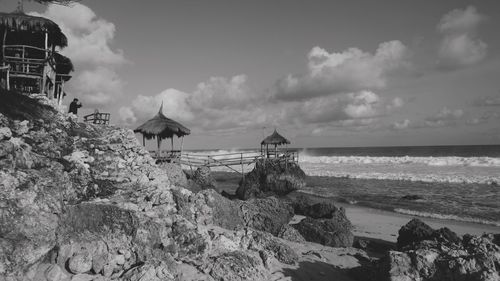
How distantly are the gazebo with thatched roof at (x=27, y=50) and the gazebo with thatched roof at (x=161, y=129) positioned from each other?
17.9 ft

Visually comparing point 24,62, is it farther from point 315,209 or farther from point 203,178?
point 315,209

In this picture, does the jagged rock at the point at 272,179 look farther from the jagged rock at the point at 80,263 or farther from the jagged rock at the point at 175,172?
the jagged rock at the point at 80,263

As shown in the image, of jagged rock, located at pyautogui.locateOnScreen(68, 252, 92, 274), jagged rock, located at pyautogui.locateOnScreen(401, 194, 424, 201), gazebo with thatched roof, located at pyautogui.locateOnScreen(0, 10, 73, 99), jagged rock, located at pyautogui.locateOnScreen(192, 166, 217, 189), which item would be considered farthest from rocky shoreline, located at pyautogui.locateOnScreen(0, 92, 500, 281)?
jagged rock, located at pyautogui.locateOnScreen(192, 166, 217, 189)

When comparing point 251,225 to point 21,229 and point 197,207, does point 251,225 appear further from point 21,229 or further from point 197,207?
point 21,229

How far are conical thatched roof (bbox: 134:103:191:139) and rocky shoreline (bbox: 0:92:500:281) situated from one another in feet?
24.3

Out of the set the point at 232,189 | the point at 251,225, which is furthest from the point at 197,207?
the point at 232,189

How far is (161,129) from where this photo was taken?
770 inches

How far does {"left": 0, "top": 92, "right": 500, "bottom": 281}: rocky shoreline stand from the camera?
6.39 meters

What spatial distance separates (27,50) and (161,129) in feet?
28.5

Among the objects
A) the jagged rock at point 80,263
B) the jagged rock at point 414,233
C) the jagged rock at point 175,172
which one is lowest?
the jagged rock at point 414,233

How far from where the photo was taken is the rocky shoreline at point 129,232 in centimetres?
639

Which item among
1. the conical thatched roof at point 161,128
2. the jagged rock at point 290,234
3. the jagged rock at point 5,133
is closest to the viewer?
the jagged rock at point 5,133

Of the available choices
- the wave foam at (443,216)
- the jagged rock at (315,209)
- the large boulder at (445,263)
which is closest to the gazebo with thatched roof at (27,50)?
the jagged rock at (315,209)

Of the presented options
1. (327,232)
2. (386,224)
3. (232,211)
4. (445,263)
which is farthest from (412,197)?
(445,263)
